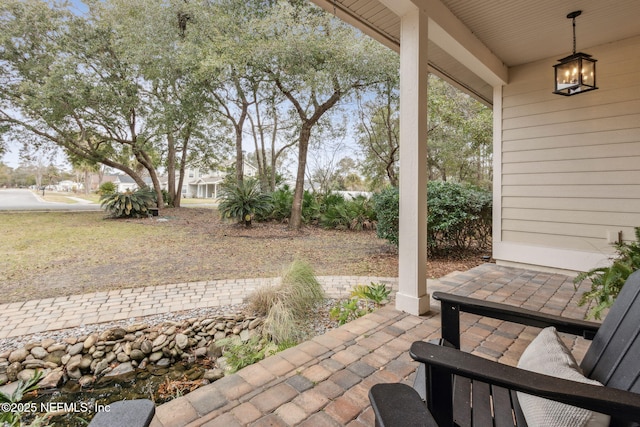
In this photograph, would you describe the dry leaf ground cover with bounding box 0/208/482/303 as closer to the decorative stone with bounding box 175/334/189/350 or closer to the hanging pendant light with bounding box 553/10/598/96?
the decorative stone with bounding box 175/334/189/350

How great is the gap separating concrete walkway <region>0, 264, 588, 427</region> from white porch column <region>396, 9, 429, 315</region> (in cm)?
25

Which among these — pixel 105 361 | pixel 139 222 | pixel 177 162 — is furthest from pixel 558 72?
pixel 177 162

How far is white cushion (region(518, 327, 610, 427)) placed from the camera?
70 centimetres

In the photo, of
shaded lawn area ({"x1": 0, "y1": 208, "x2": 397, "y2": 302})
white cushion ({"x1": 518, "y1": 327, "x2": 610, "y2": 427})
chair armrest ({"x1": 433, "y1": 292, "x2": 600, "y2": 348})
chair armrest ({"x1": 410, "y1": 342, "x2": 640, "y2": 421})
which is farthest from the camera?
shaded lawn area ({"x1": 0, "y1": 208, "x2": 397, "y2": 302})


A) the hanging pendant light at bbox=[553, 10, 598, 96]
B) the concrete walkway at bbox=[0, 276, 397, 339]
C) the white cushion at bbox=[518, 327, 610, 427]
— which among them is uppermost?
the hanging pendant light at bbox=[553, 10, 598, 96]

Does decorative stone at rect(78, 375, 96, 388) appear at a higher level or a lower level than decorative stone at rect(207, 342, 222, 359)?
lower

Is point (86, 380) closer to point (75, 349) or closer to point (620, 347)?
point (75, 349)

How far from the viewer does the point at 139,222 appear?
26.8 feet

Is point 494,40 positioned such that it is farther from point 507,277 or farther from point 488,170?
point 488,170

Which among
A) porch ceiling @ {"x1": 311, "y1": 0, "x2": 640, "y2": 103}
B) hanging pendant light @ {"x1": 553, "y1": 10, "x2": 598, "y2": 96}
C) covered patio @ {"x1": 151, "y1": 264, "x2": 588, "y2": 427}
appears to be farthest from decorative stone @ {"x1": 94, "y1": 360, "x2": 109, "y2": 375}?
hanging pendant light @ {"x1": 553, "y1": 10, "x2": 598, "y2": 96}

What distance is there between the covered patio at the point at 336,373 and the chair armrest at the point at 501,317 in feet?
1.67

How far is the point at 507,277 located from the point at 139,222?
851 centimetres

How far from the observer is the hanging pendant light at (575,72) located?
106 inches

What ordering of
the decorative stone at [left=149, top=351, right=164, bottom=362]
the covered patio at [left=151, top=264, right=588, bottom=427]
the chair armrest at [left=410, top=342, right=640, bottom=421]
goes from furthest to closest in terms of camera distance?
the decorative stone at [left=149, top=351, right=164, bottom=362] → the covered patio at [left=151, top=264, right=588, bottom=427] → the chair armrest at [left=410, top=342, right=640, bottom=421]
